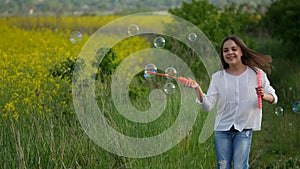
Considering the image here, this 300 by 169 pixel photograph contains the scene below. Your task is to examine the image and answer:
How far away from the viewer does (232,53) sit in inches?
177

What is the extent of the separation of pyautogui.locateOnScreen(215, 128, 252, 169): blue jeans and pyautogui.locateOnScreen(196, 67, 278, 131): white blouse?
60 mm

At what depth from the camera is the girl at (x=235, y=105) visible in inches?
174

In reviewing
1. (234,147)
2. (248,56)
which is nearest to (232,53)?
(248,56)

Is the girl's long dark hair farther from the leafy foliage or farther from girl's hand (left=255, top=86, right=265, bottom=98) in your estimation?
the leafy foliage

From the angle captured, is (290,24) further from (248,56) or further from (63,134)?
(63,134)

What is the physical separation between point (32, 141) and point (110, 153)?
2.39ft

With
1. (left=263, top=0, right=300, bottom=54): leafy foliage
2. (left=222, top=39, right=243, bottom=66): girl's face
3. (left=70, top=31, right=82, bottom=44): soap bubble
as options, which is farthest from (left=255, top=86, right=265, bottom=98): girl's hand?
(left=263, top=0, right=300, bottom=54): leafy foliage

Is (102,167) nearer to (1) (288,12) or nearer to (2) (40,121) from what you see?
(2) (40,121)

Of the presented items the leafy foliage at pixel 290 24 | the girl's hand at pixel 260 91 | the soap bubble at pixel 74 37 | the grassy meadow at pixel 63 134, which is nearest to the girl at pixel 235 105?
the girl's hand at pixel 260 91

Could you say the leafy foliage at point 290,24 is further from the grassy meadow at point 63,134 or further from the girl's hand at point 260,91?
the girl's hand at point 260,91

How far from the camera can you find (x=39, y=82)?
605 cm

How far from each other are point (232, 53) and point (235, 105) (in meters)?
0.44

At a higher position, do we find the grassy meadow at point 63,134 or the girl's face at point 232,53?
the girl's face at point 232,53

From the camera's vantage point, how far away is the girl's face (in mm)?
4477
